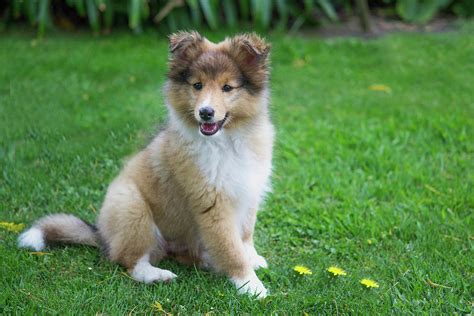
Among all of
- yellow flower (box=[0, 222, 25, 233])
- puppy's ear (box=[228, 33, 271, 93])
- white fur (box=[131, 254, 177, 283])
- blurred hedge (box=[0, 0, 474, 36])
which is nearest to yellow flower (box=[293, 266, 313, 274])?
white fur (box=[131, 254, 177, 283])

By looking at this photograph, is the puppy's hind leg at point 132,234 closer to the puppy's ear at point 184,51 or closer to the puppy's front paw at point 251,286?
the puppy's front paw at point 251,286

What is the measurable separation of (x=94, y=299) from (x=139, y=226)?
528mm

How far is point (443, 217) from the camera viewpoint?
4.74m

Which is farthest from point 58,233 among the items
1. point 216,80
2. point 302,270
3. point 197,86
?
point 302,270

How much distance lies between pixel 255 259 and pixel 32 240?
1381mm

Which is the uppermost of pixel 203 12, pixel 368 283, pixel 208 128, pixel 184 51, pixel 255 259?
pixel 184 51

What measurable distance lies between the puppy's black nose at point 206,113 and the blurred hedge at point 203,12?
5168mm

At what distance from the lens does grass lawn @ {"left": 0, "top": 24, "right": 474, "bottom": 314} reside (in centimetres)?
377

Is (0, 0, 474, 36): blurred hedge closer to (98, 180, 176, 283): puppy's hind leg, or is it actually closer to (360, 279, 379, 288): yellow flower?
(98, 180, 176, 283): puppy's hind leg

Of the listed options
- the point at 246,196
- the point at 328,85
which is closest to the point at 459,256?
the point at 246,196

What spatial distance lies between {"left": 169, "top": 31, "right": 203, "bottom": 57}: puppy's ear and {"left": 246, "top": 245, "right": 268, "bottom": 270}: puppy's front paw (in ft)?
4.31

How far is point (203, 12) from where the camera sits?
9.41 metres

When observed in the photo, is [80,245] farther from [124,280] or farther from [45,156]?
[45,156]

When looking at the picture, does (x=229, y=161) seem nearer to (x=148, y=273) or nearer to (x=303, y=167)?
(x=148, y=273)
